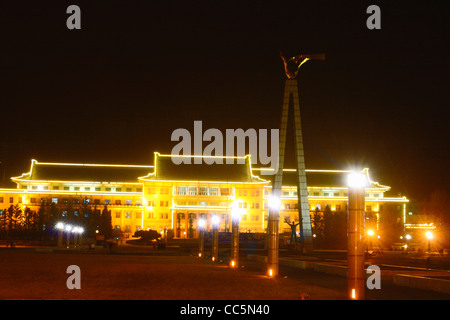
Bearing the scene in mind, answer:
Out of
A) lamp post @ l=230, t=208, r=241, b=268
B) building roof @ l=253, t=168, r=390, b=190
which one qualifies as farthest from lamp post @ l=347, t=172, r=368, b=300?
building roof @ l=253, t=168, r=390, b=190

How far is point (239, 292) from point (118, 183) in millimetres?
84090

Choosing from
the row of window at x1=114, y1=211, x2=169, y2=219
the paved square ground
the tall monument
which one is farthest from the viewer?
the row of window at x1=114, y1=211, x2=169, y2=219

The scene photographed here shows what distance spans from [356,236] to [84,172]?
8893cm

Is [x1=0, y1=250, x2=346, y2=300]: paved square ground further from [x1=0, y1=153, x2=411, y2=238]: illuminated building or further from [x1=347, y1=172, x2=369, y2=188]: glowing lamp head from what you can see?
[x1=0, y1=153, x2=411, y2=238]: illuminated building

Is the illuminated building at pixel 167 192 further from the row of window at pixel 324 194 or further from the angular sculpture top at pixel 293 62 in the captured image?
the angular sculpture top at pixel 293 62

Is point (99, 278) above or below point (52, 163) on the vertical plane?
below

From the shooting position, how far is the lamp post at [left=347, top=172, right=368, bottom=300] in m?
14.3

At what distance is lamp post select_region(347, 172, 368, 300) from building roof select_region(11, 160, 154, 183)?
86417 millimetres

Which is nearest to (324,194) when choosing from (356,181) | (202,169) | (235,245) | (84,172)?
(202,169)

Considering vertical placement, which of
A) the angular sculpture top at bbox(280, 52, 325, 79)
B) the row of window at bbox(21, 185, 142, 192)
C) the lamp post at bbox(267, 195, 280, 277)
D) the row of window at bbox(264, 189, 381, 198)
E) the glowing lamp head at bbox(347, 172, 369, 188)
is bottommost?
the lamp post at bbox(267, 195, 280, 277)

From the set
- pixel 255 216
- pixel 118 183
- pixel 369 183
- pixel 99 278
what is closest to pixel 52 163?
pixel 118 183

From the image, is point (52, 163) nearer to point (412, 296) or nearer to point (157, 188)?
point (157, 188)
